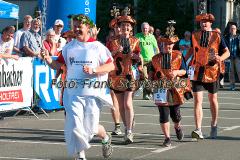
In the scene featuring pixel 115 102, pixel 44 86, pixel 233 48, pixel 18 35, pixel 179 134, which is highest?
pixel 18 35

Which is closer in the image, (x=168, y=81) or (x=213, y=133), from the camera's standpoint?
(x=168, y=81)

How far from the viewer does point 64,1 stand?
19.8m

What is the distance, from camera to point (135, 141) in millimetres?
12625

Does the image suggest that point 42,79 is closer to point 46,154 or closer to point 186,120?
point 186,120

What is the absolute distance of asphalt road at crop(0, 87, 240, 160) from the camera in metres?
11.1

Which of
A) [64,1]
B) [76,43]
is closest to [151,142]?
[76,43]

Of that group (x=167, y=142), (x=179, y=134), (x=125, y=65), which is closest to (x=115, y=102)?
(x=125, y=65)

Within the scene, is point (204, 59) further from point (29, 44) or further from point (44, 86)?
point (29, 44)

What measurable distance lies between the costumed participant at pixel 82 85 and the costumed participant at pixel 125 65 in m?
2.30

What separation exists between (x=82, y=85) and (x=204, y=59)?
3282 millimetres

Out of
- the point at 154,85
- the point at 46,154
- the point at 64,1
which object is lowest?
the point at 46,154

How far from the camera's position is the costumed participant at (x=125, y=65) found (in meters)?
12.5

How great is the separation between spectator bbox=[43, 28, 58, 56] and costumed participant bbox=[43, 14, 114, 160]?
758cm

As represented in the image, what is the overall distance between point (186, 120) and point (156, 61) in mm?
3885
